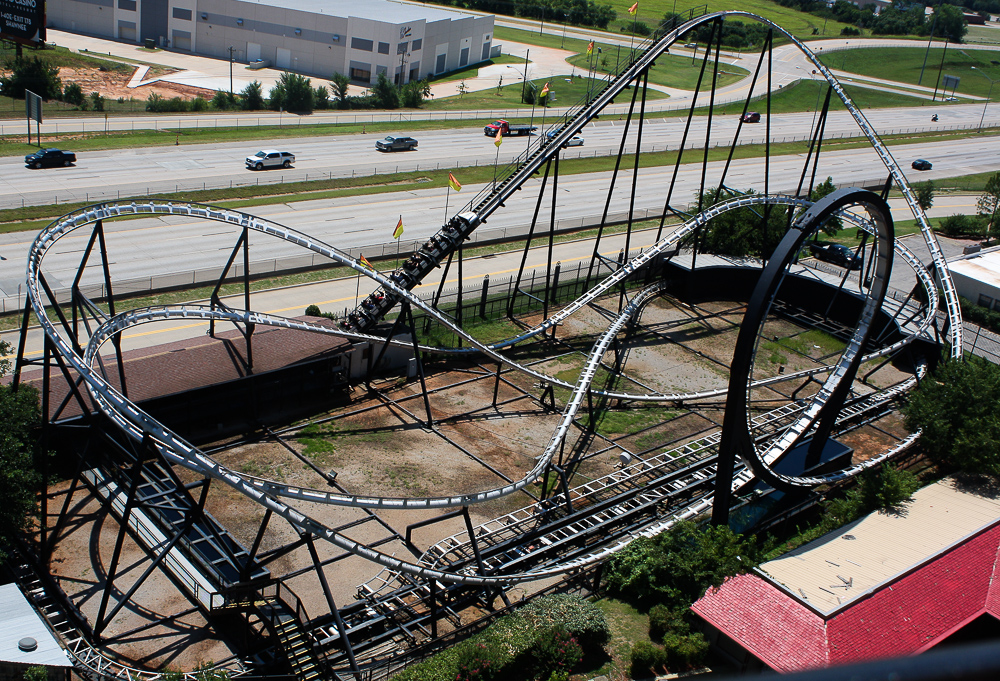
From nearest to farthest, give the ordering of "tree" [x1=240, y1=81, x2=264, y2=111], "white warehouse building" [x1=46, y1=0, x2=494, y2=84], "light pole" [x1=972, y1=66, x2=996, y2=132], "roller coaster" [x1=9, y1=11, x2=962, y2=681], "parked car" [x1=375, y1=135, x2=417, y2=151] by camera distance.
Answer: "roller coaster" [x1=9, y1=11, x2=962, y2=681] → "parked car" [x1=375, y1=135, x2=417, y2=151] → "tree" [x1=240, y1=81, x2=264, y2=111] → "white warehouse building" [x1=46, y1=0, x2=494, y2=84] → "light pole" [x1=972, y1=66, x2=996, y2=132]

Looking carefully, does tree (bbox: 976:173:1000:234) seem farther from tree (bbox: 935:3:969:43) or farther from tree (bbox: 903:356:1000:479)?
tree (bbox: 935:3:969:43)

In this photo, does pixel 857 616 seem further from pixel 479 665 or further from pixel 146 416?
pixel 146 416

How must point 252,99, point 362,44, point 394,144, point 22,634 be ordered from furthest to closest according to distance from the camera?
point 362,44
point 252,99
point 394,144
point 22,634

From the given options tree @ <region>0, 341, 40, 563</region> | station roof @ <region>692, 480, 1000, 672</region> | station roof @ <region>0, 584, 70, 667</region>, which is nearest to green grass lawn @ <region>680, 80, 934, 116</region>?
station roof @ <region>692, 480, 1000, 672</region>

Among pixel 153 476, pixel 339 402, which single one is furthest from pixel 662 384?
pixel 153 476

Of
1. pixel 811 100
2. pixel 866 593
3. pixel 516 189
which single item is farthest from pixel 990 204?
pixel 866 593

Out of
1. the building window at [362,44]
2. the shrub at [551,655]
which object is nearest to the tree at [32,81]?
the building window at [362,44]

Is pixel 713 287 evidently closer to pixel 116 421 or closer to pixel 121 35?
pixel 116 421
